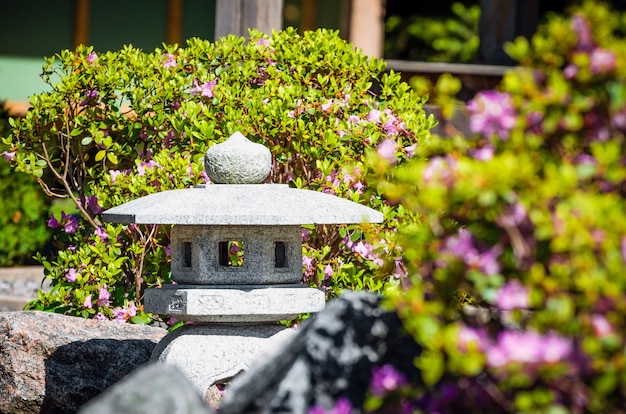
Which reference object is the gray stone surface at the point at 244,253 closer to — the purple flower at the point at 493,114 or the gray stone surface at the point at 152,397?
the gray stone surface at the point at 152,397

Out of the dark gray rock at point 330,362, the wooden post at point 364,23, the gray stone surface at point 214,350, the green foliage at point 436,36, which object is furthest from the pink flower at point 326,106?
the green foliage at point 436,36

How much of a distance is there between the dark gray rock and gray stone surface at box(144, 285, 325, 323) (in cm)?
144

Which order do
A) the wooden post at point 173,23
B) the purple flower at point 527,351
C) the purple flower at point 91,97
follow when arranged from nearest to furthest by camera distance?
the purple flower at point 527,351 → the purple flower at point 91,97 → the wooden post at point 173,23

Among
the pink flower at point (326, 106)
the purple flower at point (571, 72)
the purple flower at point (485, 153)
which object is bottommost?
the purple flower at point (485, 153)

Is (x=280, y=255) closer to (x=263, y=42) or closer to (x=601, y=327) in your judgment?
(x=263, y=42)

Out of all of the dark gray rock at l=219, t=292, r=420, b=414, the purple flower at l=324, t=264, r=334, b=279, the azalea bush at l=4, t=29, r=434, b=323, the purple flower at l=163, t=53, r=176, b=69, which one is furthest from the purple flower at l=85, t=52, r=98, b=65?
the dark gray rock at l=219, t=292, r=420, b=414

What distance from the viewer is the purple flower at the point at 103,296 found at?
5816mm

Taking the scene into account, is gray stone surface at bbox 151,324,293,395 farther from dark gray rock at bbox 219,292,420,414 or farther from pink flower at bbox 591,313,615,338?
pink flower at bbox 591,313,615,338

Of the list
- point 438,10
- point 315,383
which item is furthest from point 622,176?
point 438,10

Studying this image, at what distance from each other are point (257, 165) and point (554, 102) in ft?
7.29

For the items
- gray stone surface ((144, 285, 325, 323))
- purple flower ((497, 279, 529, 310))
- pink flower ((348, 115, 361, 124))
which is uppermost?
pink flower ((348, 115, 361, 124))

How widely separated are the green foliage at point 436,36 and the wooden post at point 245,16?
1028cm

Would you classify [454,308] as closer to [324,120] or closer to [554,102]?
[554,102]

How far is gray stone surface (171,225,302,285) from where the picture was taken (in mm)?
4430
